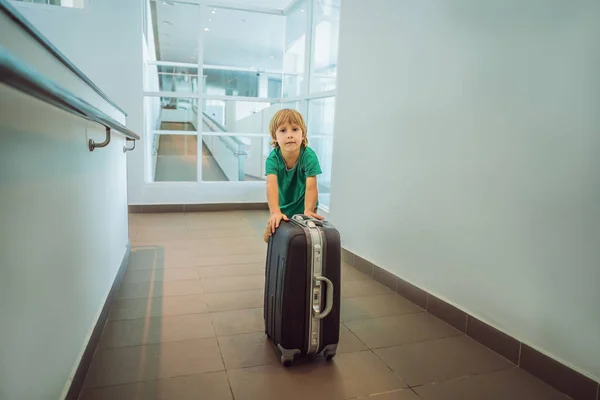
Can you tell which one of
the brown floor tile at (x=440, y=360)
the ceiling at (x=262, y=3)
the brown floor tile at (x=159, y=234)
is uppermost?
the ceiling at (x=262, y=3)

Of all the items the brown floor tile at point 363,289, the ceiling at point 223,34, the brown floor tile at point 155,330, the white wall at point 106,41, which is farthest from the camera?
the ceiling at point 223,34

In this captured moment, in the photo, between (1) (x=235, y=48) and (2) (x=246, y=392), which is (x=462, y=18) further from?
(1) (x=235, y=48)

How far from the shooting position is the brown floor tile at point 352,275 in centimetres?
315

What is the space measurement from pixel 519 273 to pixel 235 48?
235 inches

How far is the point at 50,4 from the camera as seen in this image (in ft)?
15.5

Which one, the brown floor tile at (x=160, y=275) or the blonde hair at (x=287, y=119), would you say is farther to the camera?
the brown floor tile at (x=160, y=275)

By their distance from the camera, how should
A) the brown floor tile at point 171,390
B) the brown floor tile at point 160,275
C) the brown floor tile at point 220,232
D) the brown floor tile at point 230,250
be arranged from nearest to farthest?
1. the brown floor tile at point 171,390
2. the brown floor tile at point 160,275
3. the brown floor tile at point 230,250
4. the brown floor tile at point 220,232

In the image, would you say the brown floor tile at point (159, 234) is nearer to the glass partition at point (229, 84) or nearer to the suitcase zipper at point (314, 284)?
the glass partition at point (229, 84)

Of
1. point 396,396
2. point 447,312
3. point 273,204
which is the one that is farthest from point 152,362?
point 447,312

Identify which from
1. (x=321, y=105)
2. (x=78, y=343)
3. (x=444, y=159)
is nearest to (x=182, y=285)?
(x=78, y=343)

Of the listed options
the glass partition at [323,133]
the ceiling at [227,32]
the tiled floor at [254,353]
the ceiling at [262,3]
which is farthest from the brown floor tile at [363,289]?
the ceiling at [262,3]

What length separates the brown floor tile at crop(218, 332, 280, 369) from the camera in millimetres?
1928

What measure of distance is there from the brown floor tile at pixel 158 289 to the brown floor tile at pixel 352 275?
1.05 meters

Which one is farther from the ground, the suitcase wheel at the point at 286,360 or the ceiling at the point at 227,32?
the ceiling at the point at 227,32
